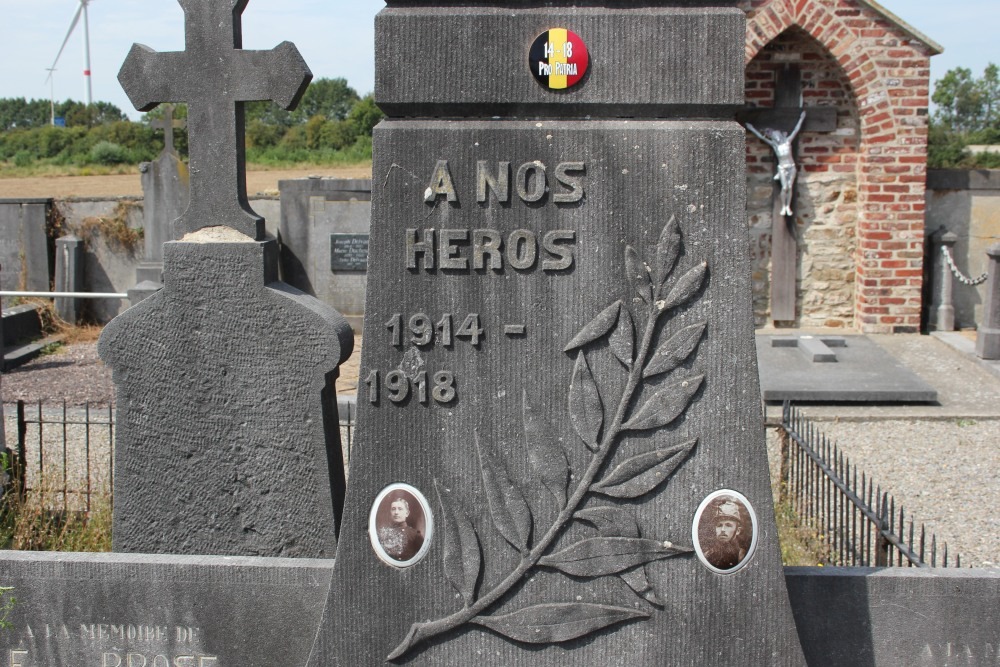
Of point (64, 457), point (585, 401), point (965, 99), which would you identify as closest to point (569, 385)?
point (585, 401)

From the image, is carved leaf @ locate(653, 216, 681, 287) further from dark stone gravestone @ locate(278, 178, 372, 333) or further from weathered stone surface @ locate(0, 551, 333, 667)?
dark stone gravestone @ locate(278, 178, 372, 333)

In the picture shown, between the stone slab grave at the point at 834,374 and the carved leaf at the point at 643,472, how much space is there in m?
5.96

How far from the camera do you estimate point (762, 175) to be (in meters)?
12.6

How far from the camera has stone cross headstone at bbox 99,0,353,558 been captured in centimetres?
398

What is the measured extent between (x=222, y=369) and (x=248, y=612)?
3.79 ft

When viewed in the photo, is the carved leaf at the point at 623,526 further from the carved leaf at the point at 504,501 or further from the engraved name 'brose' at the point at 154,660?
the engraved name 'brose' at the point at 154,660

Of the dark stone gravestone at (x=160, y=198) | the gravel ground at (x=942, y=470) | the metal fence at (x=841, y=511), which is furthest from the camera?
the dark stone gravestone at (x=160, y=198)

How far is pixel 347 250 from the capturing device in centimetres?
1284

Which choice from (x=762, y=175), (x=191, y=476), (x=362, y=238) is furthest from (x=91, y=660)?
(x=762, y=175)

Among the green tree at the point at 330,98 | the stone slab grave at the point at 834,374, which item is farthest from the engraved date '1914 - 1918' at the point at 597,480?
the green tree at the point at 330,98

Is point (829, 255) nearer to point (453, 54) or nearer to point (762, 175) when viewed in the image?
point (762, 175)

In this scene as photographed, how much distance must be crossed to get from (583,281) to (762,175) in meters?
10.4

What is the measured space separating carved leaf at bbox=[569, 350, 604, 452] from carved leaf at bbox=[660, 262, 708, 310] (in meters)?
0.28

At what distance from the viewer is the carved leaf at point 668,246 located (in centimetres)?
275
